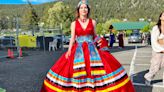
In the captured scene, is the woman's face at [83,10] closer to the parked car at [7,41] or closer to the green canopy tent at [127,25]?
the parked car at [7,41]

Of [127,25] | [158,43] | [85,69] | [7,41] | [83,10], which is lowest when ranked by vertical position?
[7,41]

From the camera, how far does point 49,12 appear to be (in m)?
81.8

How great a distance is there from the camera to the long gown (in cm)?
576

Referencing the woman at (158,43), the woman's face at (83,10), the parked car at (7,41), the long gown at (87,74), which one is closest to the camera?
the long gown at (87,74)

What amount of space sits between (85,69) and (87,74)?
9cm

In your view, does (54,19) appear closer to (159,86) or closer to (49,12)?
(49,12)

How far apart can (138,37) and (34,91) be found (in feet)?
132

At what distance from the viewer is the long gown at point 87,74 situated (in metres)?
5.76

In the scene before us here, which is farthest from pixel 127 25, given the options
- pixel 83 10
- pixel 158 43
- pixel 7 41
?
pixel 83 10

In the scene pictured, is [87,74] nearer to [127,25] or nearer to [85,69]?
[85,69]

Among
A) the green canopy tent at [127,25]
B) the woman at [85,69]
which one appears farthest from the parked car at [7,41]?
the green canopy tent at [127,25]

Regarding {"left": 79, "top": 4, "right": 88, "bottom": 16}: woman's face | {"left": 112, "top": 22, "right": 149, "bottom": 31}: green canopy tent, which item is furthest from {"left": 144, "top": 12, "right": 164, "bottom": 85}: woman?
{"left": 112, "top": 22, "right": 149, "bottom": 31}: green canopy tent

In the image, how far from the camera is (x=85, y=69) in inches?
231

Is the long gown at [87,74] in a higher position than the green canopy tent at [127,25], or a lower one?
lower
